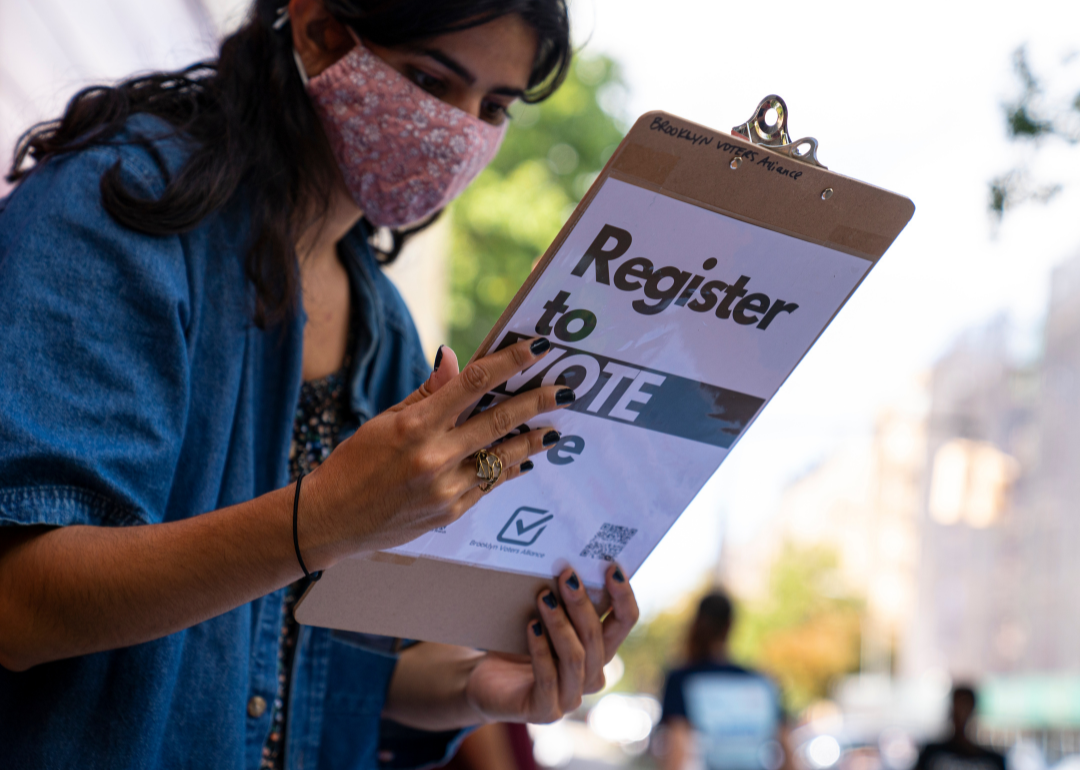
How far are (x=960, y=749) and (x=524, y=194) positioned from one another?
6849mm

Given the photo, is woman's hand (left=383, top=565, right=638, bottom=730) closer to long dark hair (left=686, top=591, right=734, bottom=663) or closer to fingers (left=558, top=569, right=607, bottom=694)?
fingers (left=558, top=569, right=607, bottom=694)

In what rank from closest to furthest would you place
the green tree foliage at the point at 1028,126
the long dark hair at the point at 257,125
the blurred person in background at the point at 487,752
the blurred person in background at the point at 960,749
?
the long dark hair at the point at 257,125
the green tree foliage at the point at 1028,126
the blurred person in background at the point at 487,752
the blurred person in background at the point at 960,749

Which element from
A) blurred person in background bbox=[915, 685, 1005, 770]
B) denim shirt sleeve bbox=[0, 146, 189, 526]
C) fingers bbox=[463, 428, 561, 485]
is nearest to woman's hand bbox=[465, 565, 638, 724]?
fingers bbox=[463, 428, 561, 485]

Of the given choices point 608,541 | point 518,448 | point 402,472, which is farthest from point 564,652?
point 402,472

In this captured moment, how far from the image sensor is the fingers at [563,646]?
4.45ft

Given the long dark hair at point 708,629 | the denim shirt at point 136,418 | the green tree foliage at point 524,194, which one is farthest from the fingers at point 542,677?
the green tree foliage at point 524,194

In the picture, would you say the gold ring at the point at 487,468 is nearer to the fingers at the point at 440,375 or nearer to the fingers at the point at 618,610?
the fingers at the point at 440,375

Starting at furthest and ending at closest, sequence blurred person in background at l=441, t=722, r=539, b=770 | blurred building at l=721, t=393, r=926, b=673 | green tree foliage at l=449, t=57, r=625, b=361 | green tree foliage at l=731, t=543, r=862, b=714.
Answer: blurred building at l=721, t=393, r=926, b=673 → green tree foliage at l=731, t=543, r=862, b=714 → green tree foliage at l=449, t=57, r=625, b=361 → blurred person in background at l=441, t=722, r=539, b=770

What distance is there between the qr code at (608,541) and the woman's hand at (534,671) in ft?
0.09

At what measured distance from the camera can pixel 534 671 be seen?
1.40 meters

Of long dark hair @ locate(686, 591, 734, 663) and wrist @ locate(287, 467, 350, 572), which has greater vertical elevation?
long dark hair @ locate(686, 591, 734, 663)

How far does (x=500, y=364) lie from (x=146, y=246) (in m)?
0.46

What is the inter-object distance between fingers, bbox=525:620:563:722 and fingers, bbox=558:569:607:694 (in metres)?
0.05

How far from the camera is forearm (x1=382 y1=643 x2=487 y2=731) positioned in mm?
1567
